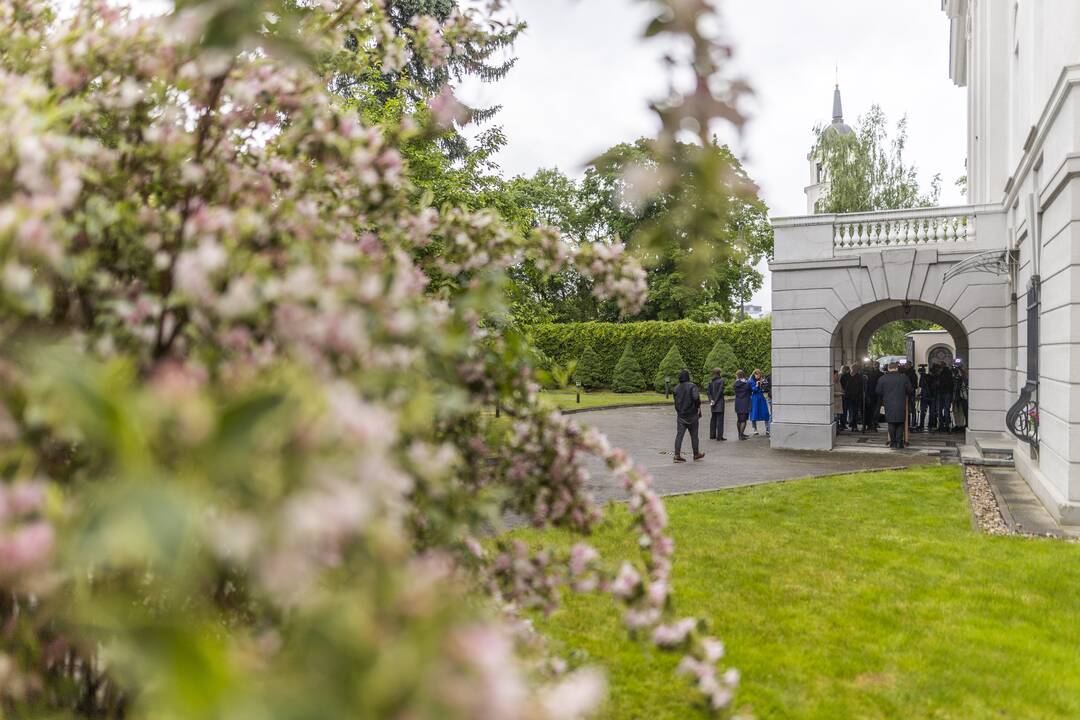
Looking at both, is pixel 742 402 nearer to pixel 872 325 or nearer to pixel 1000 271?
pixel 1000 271

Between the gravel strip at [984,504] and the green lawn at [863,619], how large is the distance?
24 cm

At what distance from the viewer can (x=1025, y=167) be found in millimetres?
12031

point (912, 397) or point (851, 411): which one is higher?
point (912, 397)

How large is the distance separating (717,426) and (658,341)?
17.1m

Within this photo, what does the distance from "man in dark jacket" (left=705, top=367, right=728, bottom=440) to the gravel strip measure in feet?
18.2

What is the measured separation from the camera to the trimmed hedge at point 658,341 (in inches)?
1320

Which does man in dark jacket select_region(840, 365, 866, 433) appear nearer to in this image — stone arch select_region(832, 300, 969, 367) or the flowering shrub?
stone arch select_region(832, 300, 969, 367)

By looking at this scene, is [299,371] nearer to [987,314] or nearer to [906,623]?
[906,623]

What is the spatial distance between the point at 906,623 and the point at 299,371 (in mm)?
6085

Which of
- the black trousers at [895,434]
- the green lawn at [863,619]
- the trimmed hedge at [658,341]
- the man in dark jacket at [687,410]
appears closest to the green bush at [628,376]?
the trimmed hedge at [658,341]

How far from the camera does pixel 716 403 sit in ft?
58.5

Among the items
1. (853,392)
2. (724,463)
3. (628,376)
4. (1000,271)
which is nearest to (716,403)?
(724,463)

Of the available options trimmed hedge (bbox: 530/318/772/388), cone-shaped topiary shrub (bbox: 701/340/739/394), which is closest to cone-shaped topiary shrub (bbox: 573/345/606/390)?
trimmed hedge (bbox: 530/318/772/388)

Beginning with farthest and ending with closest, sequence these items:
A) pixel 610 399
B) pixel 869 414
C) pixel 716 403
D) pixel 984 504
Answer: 1. pixel 610 399
2. pixel 869 414
3. pixel 716 403
4. pixel 984 504
